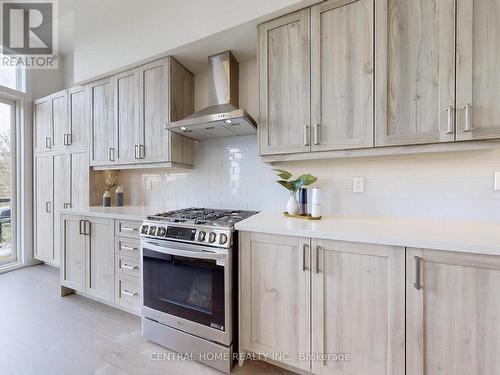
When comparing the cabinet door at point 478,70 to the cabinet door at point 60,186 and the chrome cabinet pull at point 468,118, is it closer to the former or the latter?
the chrome cabinet pull at point 468,118

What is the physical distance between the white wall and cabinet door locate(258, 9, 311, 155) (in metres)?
0.14

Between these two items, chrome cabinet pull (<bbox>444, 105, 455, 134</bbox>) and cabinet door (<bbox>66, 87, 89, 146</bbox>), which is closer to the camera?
chrome cabinet pull (<bbox>444, 105, 455, 134</bbox>)

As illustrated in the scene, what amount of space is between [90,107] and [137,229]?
1725mm

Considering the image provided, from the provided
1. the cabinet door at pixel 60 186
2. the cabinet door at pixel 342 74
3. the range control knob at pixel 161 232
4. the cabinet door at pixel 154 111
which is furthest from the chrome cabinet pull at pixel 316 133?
the cabinet door at pixel 60 186

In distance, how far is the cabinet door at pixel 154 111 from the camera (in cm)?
226

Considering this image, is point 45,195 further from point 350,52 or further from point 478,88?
point 478,88

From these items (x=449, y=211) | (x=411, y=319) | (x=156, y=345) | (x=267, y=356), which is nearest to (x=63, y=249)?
(x=156, y=345)

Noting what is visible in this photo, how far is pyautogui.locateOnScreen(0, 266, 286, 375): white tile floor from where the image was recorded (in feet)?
5.13

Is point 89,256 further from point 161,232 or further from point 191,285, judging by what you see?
point 191,285

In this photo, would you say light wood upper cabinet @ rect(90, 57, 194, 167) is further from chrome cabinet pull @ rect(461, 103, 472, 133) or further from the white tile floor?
chrome cabinet pull @ rect(461, 103, 472, 133)

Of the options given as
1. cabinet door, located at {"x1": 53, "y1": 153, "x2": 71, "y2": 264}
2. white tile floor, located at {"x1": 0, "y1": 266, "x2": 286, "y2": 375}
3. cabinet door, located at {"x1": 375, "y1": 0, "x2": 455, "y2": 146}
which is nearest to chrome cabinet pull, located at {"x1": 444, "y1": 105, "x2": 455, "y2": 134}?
cabinet door, located at {"x1": 375, "y1": 0, "x2": 455, "y2": 146}

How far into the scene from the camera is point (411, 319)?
3.80 ft

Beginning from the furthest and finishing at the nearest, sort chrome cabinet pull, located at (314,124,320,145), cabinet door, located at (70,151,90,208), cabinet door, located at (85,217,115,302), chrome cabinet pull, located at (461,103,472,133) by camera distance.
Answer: cabinet door, located at (70,151,90,208) → cabinet door, located at (85,217,115,302) → chrome cabinet pull, located at (314,124,320,145) → chrome cabinet pull, located at (461,103,472,133)

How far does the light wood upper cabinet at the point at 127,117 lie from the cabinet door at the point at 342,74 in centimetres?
180
